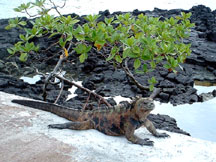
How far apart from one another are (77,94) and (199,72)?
3673 millimetres

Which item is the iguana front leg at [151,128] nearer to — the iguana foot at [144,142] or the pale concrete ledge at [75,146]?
the pale concrete ledge at [75,146]

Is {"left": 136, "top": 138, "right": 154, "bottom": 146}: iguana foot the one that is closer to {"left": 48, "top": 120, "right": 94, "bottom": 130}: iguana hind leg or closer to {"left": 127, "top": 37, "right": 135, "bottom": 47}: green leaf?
{"left": 48, "top": 120, "right": 94, "bottom": 130}: iguana hind leg

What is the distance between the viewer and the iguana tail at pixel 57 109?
12.6 ft

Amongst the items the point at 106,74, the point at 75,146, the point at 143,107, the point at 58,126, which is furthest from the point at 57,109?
the point at 106,74

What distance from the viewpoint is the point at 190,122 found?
603 centimetres

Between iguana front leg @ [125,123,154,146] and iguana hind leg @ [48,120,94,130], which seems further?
iguana hind leg @ [48,120,94,130]

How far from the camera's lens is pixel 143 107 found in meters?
3.43

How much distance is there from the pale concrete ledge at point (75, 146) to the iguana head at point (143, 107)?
0.98 feet

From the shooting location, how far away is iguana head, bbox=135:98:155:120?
342 cm

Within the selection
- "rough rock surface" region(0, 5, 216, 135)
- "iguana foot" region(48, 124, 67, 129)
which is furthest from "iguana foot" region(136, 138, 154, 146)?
"rough rock surface" region(0, 5, 216, 135)

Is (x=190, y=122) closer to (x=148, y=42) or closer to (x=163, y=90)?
(x=163, y=90)

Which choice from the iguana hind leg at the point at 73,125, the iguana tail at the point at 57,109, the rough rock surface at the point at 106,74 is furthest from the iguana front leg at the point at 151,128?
the rough rock surface at the point at 106,74

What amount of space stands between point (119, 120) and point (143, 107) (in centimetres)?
35

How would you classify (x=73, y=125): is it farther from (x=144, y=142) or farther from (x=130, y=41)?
(x=130, y=41)
